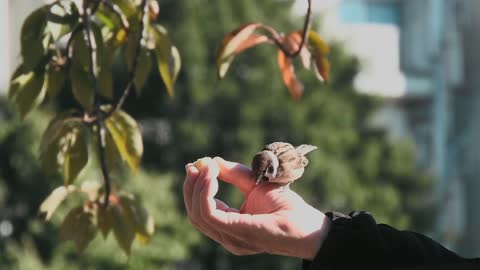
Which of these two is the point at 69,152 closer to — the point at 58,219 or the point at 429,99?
the point at 58,219

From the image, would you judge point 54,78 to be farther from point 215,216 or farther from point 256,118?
point 256,118

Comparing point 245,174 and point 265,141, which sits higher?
point 245,174

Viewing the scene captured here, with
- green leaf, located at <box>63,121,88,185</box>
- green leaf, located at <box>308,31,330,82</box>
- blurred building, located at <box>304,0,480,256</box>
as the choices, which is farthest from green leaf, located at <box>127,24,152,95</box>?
blurred building, located at <box>304,0,480,256</box>

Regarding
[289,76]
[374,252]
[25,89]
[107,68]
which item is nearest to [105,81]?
[107,68]

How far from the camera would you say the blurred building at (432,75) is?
11.1 m

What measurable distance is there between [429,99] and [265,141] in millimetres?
3614

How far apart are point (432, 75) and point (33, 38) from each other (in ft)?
33.2

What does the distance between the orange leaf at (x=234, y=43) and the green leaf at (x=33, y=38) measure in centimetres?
25

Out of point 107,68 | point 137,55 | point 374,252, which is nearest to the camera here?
point 374,252

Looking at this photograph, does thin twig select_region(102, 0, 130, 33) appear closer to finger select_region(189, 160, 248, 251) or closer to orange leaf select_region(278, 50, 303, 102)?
orange leaf select_region(278, 50, 303, 102)

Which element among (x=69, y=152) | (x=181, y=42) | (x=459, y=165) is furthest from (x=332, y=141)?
(x=69, y=152)

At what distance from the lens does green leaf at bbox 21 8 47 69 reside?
1470 mm

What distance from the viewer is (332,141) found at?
841cm

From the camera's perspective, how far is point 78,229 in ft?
4.94
